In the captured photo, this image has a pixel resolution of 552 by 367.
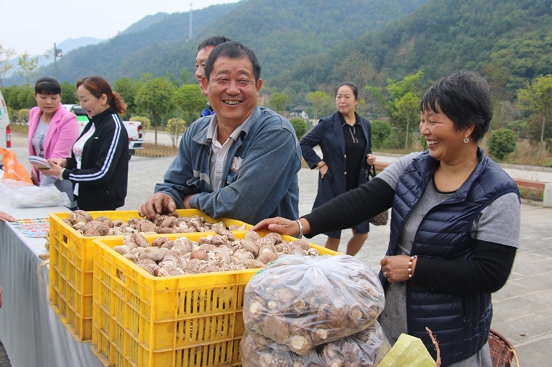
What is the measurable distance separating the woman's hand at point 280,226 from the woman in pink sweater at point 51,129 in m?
3.04

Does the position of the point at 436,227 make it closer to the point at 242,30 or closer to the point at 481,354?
the point at 481,354

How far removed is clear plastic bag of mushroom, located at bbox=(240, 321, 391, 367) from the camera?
124 centimetres

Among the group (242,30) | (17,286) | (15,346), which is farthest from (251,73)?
(242,30)

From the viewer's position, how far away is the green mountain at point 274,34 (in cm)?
8600

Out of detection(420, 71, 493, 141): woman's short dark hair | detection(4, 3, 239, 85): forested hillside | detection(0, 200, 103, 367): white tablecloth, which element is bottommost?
detection(0, 200, 103, 367): white tablecloth

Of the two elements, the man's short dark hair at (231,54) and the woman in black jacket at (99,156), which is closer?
the man's short dark hair at (231,54)

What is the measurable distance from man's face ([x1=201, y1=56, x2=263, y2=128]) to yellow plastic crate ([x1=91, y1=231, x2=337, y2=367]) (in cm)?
98

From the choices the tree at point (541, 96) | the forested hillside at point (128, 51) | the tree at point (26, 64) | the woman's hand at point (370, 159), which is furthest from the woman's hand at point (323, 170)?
the forested hillside at point (128, 51)

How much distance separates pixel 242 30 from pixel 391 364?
9751cm

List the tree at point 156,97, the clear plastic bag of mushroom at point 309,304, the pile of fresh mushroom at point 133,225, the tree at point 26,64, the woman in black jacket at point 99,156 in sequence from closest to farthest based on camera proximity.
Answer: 1. the clear plastic bag of mushroom at point 309,304
2. the pile of fresh mushroom at point 133,225
3. the woman in black jacket at point 99,156
4. the tree at point 156,97
5. the tree at point 26,64

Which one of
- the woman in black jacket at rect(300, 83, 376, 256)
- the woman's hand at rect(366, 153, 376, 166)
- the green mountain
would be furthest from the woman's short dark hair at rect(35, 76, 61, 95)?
the green mountain

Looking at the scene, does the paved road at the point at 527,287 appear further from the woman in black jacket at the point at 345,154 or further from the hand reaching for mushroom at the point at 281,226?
the hand reaching for mushroom at the point at 281,226

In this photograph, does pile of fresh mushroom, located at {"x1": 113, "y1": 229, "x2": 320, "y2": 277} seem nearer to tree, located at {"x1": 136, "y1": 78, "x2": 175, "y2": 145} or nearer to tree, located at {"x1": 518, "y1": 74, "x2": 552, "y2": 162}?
tree, located at {"x1": 518, "y1": 74, "x2": 552, "y2": 162}

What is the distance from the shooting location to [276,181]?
2334 millimetres
